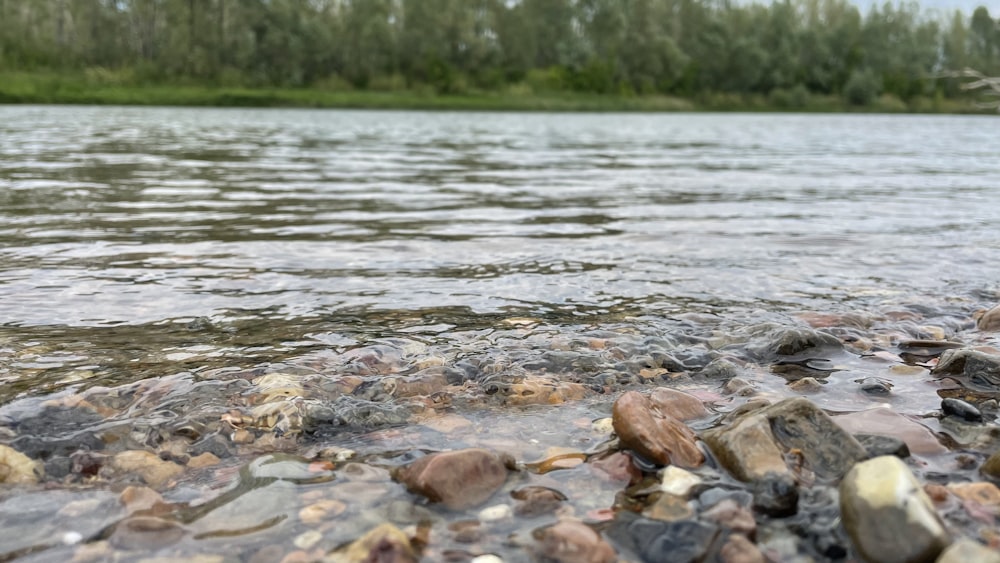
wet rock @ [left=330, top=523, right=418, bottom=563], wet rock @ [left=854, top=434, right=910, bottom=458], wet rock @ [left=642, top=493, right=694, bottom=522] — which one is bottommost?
wet rock @ [left=330, top=523, right=418, bottom=563]

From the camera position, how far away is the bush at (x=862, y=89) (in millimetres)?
100438

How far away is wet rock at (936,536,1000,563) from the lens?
1846 millimetres

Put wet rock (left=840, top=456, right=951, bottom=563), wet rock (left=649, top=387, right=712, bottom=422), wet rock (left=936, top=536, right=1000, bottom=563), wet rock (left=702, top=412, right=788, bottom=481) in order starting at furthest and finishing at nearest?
1. wet rock (left=649, top=387, right=712, bottom=422)
2. wet rock (left=702, top=412, right=788, bottom=481)
3. wet rock (left=840, top=456, right=951, bottom=563)
4. wet rock (left=936, top=536, right=1000, bottom=563)

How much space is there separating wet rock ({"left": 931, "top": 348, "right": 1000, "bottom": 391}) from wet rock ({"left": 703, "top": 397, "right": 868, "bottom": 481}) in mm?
1420

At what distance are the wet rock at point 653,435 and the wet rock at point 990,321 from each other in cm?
295

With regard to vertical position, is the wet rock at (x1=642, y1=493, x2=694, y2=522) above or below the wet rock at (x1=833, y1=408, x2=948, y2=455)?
below

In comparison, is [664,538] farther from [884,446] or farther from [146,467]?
[146,467]

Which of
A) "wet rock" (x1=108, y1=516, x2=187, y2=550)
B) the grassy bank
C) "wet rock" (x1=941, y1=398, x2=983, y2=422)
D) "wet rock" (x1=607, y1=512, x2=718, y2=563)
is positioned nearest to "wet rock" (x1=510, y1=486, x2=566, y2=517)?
"wet rock" (x1=607, y1=512, x2=718, y2=563)

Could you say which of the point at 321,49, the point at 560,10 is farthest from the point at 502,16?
the point at 321,49

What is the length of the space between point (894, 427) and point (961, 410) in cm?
37

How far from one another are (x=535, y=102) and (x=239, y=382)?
262 feet

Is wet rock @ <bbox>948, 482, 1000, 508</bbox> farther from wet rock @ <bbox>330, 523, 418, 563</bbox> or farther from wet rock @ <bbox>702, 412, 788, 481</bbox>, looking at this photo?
wet rock @ <bbox>330, 523, 418, 563</bbox>

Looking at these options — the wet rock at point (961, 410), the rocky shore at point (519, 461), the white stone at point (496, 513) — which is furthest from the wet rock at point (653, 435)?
the wet rock at point (961, 410)

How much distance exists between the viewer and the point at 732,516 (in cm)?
227
